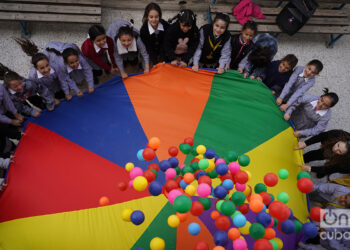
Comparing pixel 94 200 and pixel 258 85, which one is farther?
pixel 258 85

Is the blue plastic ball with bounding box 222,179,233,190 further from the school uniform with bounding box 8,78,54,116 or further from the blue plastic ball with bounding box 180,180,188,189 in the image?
the school uniform with bounding box 8,78,54,116

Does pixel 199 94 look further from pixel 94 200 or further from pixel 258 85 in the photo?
pixel 94 200

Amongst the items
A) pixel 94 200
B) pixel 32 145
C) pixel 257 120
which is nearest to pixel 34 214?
pixel 94 200

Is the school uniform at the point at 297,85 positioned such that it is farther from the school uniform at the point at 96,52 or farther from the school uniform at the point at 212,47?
the school uniform at the point at 96,52

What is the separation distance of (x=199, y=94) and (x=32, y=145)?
187 cm

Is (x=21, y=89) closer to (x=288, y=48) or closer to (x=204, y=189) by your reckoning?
(x=204, y=189)

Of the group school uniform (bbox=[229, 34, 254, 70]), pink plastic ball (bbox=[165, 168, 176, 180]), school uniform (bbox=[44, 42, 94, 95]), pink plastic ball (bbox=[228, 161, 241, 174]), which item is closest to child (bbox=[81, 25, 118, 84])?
school uniform (bbox=[44, 42, 94, 95])

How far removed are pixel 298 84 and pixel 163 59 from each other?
172 centimetres

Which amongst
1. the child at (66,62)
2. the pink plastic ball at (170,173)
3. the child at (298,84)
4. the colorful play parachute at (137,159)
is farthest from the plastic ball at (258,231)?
the child at (66,62)

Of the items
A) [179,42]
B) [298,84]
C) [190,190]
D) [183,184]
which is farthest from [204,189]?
[298,84]

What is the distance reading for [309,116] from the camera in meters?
2.82

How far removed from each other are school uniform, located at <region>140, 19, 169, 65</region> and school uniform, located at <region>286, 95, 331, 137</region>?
1766 mm

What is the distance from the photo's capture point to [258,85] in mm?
3020

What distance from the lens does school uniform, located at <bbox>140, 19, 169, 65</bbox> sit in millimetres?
2779
